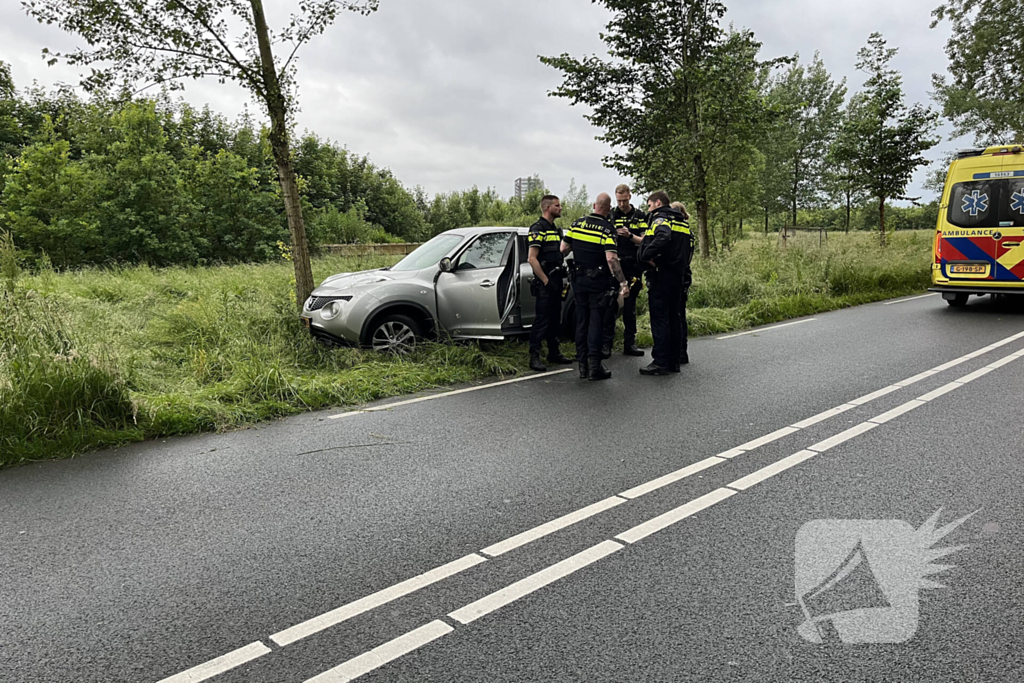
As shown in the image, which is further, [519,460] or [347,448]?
[347,448]

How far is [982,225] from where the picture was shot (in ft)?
39.5

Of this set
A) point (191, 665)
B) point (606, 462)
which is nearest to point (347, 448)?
point (606, 462)

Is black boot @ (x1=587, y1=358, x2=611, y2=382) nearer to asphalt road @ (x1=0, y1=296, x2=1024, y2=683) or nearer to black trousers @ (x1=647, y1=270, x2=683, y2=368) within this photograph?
black trousers @ (x1=647, y1=270, x2=683, y2=368)

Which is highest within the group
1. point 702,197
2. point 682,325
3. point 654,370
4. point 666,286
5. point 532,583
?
point 702,197

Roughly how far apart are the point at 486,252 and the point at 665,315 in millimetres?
2348

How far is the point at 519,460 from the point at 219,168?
25.9m

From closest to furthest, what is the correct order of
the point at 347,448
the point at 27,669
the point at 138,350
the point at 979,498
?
1. the point at 27,669
2. the point at 979,498
3. the point at 347,448
4. the point at 138,350

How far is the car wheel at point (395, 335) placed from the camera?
8.11 m

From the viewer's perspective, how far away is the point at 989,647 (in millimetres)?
2602

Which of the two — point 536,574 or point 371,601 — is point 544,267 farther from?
point 371,601

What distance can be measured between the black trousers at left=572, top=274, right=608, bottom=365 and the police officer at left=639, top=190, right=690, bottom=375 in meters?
0.65

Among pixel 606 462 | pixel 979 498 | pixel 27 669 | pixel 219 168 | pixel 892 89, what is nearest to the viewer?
pixel 27 669

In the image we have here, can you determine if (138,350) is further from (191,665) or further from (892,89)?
(892,89)

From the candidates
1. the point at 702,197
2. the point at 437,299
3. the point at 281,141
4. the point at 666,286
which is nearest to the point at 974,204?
the point at 702,197
